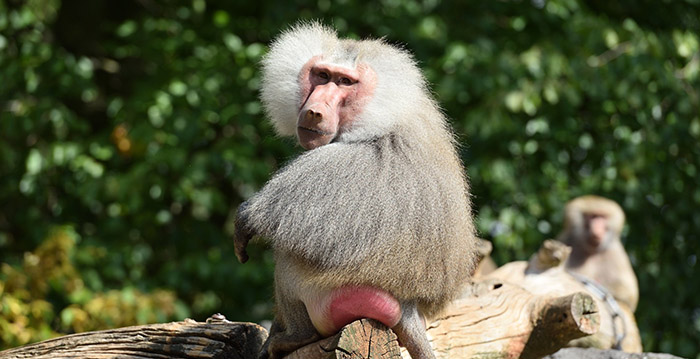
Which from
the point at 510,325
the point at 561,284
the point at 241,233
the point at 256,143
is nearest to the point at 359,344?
the point at 241,233

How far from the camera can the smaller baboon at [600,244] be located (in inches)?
338

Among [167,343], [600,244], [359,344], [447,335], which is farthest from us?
[600,244]

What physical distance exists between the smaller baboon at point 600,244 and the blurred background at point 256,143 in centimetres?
26

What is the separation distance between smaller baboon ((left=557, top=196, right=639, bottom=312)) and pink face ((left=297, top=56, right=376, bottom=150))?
5.32 meters

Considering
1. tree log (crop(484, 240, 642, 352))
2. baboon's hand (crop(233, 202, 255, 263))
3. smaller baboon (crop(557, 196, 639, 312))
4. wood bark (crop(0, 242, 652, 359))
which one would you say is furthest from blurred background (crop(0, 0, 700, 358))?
baboon's hand (crop(233, 202, 255, 263))

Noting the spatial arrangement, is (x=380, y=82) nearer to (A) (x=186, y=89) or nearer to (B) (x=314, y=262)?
(B) (x=314, y=262)

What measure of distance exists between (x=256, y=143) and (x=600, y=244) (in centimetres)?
378

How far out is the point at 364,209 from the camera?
353 centimetres

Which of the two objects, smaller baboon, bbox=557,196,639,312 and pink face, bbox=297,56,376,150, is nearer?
pink face, bbox=297,56,376,150

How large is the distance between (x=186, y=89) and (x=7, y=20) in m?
1.82

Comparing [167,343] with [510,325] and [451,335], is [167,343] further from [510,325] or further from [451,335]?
[510,325]

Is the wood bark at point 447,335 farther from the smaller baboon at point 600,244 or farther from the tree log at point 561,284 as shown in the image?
the smaller baboon at point 600,244

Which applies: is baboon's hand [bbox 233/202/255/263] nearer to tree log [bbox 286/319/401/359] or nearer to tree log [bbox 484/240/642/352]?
tree log [bbox 286/319/401/359]

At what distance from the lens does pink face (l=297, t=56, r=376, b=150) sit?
12.6ft
